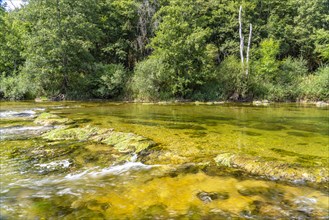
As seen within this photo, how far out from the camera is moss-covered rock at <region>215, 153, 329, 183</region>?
5.01 m

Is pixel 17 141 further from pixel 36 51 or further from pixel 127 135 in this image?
pixel 36 51

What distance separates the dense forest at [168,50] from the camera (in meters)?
24.6

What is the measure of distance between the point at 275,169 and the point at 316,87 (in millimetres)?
20422

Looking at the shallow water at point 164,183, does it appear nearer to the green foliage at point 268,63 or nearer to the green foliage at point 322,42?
the green foliage at point 268,63

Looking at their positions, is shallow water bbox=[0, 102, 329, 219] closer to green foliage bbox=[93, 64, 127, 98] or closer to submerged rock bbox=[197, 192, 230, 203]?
submerged rock bbox=[197, 192, 230, 203]

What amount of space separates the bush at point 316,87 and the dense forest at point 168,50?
0.08 metres

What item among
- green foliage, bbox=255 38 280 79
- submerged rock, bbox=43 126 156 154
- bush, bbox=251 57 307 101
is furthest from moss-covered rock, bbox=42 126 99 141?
green foliage, bbox=255 38 280 79

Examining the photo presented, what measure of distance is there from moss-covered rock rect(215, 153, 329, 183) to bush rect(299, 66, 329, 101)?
19588 millimetres

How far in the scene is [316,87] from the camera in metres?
22.4

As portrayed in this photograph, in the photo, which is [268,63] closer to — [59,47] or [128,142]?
[59,47]

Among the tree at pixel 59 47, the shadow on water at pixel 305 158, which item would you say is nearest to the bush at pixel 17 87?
the tree at pixel 59 47

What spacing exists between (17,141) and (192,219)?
660 cm

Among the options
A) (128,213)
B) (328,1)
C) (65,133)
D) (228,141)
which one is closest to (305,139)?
(228,141)

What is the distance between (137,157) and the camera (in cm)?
642
